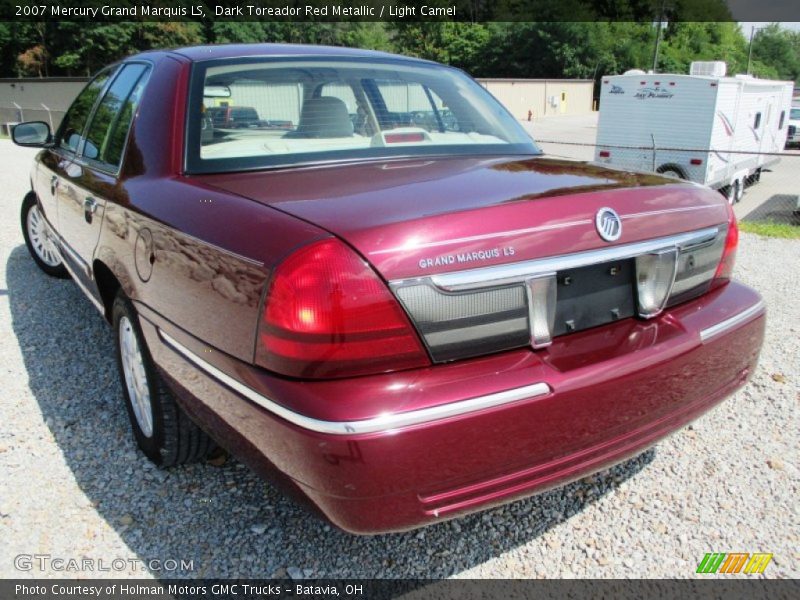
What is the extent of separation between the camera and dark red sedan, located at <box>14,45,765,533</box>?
1.71m

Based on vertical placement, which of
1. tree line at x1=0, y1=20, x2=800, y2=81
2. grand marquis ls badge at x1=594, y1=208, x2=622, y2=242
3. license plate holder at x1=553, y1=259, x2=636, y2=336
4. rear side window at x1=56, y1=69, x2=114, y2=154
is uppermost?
tree line at x1=0, y1=20, x2=800, y2=81

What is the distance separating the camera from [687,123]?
544 inches

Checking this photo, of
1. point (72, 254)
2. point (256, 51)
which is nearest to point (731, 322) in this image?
point (256, 51)

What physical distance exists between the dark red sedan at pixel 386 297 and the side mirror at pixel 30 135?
1844 millimetres

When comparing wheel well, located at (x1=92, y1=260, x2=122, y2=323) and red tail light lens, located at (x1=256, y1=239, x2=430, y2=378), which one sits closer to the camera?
red tail light lens, located at (x1=256, y1=239, x2=430, y2=378)

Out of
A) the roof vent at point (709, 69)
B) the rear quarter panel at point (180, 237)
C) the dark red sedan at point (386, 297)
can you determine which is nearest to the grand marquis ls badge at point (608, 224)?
the dark red sedan at point (386, 297)

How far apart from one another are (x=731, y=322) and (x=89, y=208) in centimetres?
282

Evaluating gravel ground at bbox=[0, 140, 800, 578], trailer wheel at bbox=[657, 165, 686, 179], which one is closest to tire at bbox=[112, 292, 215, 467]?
gravel ground at bbox=[0, 140, 800, 578]

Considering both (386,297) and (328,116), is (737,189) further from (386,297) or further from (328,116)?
(386,297)

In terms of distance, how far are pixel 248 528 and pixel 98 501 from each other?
2.16 feet

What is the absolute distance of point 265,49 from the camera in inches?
119

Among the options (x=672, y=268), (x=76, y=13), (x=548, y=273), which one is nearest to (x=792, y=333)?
(x=672, y=268)

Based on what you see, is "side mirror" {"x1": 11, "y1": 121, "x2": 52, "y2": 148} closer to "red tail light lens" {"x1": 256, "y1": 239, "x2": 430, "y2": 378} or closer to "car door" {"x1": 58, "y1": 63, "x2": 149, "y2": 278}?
"car door" {"x1": 58, "y1": 63, "x2": 149, "y2": 278}

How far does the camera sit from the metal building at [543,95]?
46.3m
